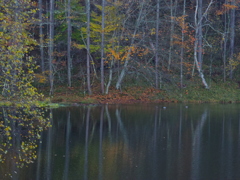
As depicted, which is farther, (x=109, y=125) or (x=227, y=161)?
(x=109, y=125)

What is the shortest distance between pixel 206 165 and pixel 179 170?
3.76ft

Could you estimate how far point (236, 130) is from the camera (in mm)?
17406

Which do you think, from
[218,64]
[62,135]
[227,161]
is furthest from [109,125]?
[218,64]

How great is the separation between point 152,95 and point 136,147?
1693cm

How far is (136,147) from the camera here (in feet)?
44.5

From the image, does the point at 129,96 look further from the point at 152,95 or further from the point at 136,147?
the point at 136,147

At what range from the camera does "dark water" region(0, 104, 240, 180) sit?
10.1 metres

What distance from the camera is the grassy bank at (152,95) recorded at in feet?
93.5

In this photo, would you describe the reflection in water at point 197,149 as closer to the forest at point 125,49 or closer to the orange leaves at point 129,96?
the orange leaves at point 129,96

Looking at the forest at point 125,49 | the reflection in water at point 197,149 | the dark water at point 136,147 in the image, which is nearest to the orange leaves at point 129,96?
the forest at point 125,49

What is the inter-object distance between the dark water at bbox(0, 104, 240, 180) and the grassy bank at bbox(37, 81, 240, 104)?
5368 mm

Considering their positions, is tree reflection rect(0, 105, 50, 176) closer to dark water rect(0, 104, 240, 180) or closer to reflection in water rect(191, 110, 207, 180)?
dark water rect(0, 104, 240, 180)

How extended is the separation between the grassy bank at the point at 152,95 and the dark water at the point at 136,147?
537cm

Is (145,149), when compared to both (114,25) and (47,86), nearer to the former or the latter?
(114,25)
